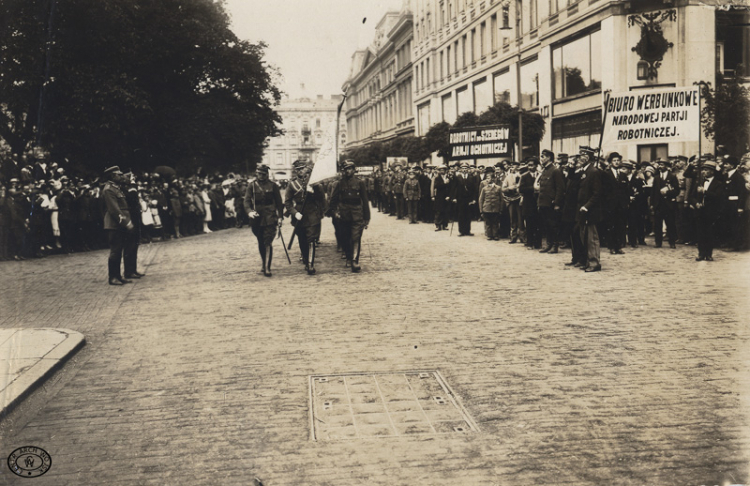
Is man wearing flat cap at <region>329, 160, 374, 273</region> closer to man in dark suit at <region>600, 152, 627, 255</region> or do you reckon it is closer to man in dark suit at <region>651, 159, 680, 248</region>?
man in dark suit at <region>600, 152, 627, 255</region>

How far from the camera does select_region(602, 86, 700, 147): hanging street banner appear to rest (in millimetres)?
13695

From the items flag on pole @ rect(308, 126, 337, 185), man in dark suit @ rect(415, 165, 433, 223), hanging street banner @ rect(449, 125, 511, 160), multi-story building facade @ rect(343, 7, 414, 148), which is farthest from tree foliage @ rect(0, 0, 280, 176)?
multi-story building facade @ rect(343, 7, 414, 148)

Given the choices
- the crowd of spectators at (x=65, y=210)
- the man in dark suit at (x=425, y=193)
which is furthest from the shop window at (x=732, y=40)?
the crowd of spectators at (x=65, y=210)

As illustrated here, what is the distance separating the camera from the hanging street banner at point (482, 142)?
2438cm

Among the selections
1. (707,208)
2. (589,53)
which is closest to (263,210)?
(707,208)

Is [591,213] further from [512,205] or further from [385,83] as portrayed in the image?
[385,83]

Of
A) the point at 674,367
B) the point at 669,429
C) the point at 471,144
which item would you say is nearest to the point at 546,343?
the point at 674,367

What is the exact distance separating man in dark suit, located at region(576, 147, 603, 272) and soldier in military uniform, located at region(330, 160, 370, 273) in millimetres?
3671

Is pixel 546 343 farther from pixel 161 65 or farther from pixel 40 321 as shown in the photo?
pixel 161 65

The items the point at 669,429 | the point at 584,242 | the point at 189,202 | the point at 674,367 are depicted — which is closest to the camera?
the point at 669,429

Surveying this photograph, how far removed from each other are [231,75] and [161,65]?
546cm

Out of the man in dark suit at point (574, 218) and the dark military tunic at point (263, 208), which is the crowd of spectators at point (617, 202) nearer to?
the man in dark suit at point (574, 218)

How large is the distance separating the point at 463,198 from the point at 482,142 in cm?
482

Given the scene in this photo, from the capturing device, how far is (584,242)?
12.5m
